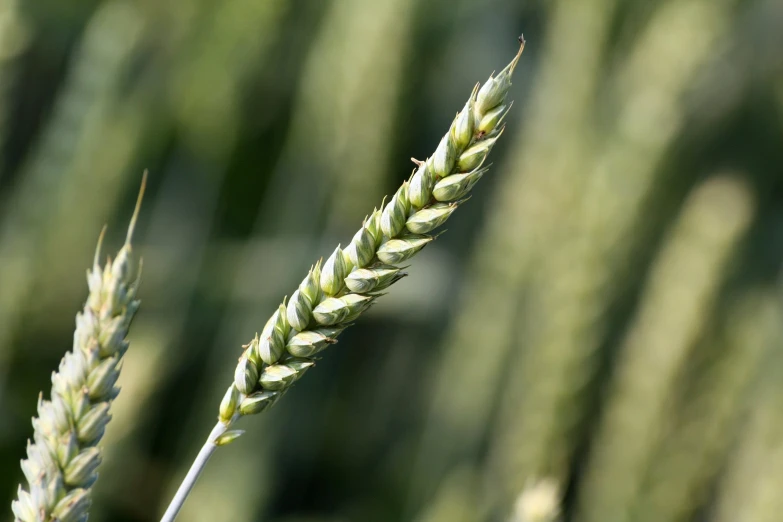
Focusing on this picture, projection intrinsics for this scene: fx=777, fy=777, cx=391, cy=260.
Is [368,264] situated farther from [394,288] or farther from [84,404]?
[394,288]

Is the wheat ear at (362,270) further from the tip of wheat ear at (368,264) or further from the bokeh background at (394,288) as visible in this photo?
the bokeh background at (394,288)

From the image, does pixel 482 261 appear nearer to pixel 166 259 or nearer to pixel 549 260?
pixel 549 260

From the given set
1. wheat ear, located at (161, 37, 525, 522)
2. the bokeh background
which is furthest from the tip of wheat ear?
the bokeh background

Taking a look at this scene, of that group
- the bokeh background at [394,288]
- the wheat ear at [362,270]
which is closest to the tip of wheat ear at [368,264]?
the wheat ear at [362,270]

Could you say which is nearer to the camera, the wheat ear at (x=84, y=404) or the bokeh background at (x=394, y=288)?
the wheat ear at (x=84, y=404)

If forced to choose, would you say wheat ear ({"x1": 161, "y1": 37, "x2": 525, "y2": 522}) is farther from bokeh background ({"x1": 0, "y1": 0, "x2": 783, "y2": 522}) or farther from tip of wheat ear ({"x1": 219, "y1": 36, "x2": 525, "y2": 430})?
bokeh background ({"x1": 0, "y1": 0, "x2": 783, "y2": 522})

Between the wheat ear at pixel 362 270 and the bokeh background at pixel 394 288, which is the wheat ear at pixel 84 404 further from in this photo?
the bokeh background at pixel 394 288
